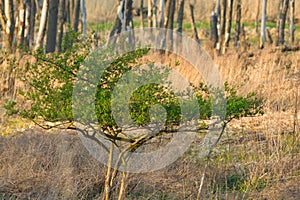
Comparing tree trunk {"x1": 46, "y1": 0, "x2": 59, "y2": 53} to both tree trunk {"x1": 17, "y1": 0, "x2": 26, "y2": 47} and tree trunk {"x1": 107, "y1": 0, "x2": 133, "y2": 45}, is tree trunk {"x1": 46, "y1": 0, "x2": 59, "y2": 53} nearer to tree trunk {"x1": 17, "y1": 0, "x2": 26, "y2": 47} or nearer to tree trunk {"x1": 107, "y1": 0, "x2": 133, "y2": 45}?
tree trunk {"x1": 17, "y1": 0, "x2": 26, "y2": 47}

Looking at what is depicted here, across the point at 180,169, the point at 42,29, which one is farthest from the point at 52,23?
→ the point at 180,169

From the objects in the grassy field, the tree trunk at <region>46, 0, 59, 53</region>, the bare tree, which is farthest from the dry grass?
the tree trunk at <region>46, 0, 59, 53</region>

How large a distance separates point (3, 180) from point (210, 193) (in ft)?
5.80

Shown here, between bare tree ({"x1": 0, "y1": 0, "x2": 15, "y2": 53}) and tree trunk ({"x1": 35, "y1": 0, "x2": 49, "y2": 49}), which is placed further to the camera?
tree trunk ({"x1": 35, "y1": 0, "x2": 49, "y2": 49})

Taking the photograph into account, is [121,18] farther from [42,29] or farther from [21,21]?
[21,21]

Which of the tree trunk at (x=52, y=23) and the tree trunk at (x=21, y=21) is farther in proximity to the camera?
the tree trunk at (x=52, y=23)

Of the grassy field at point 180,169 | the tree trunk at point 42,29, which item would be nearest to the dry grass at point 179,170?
the grassy field at point 180,169

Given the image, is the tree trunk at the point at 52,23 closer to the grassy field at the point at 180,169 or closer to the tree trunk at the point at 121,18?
the tree trunk at the point at 121,18

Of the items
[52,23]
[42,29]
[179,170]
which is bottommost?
[179,170]

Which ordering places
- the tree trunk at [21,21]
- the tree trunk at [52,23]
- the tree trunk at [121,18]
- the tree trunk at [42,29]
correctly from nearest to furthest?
the tree trunk at [21,21] → the tree trunk at [42,29] → the tree trunk at [52,23] → the tree trunk at [121,18]

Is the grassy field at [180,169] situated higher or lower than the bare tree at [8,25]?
A: lower

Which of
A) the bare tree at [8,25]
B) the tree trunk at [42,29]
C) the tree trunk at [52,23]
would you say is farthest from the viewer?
the tree trunk at [52,23]

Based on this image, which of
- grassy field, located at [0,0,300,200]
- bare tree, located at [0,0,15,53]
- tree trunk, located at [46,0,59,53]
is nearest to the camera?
grassy field, located at [0,0,300,200]

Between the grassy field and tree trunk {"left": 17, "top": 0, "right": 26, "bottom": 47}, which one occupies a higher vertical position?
tree trunk {"left": 17, "top": 0, "right": 26, "bottom": 47}
